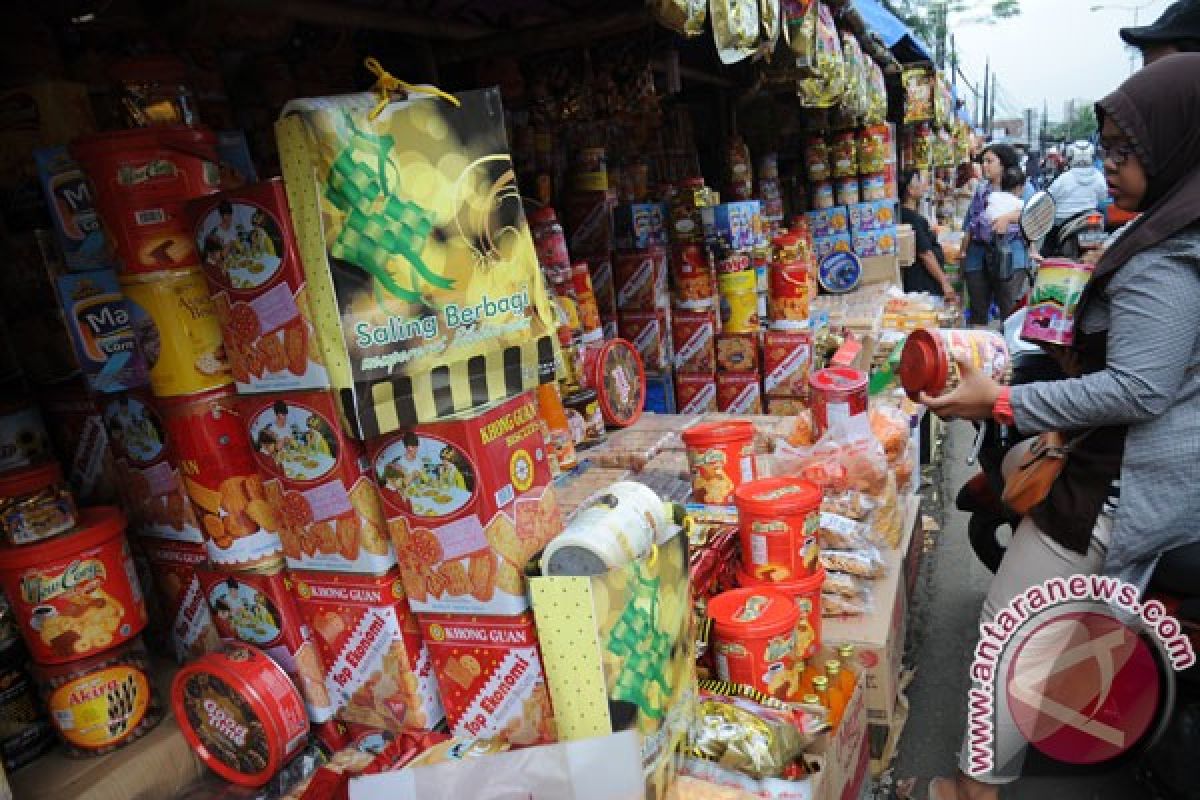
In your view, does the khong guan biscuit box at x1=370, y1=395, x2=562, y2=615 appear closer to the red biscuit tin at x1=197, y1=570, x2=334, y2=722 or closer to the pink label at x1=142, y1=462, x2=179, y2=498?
the red biscuit tin at x1=197, y1=570, x2=334, y2=722

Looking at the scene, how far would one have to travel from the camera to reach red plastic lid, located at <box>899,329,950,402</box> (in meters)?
2.06

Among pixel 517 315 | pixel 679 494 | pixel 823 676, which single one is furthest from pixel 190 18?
pixel 823 676

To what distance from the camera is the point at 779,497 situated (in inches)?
84.5

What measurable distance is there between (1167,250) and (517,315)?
139 centimetres

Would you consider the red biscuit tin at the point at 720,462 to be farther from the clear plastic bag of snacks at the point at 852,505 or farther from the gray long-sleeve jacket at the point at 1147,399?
the gray long-sleeve jacket at the point at 1147,399

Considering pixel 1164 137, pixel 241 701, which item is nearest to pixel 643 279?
pixel 1164 137

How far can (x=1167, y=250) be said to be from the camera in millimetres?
1673

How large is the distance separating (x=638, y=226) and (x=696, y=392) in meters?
1.02

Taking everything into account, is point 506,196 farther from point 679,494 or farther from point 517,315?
point 679,494

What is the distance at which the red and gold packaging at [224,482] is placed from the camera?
159 cm

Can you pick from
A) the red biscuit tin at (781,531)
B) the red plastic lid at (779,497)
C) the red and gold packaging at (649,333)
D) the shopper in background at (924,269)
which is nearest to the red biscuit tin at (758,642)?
the red biscuit tin at (781,531)

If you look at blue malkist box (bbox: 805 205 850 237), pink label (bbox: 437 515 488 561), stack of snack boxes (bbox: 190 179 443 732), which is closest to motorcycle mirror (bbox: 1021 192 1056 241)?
pink label (bbox: 437 515 488 561)

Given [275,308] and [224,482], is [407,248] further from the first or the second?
[224,482]

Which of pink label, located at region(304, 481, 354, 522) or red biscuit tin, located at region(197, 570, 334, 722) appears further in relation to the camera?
red biscuit tin, located at region(197, 570, 334, 722)
